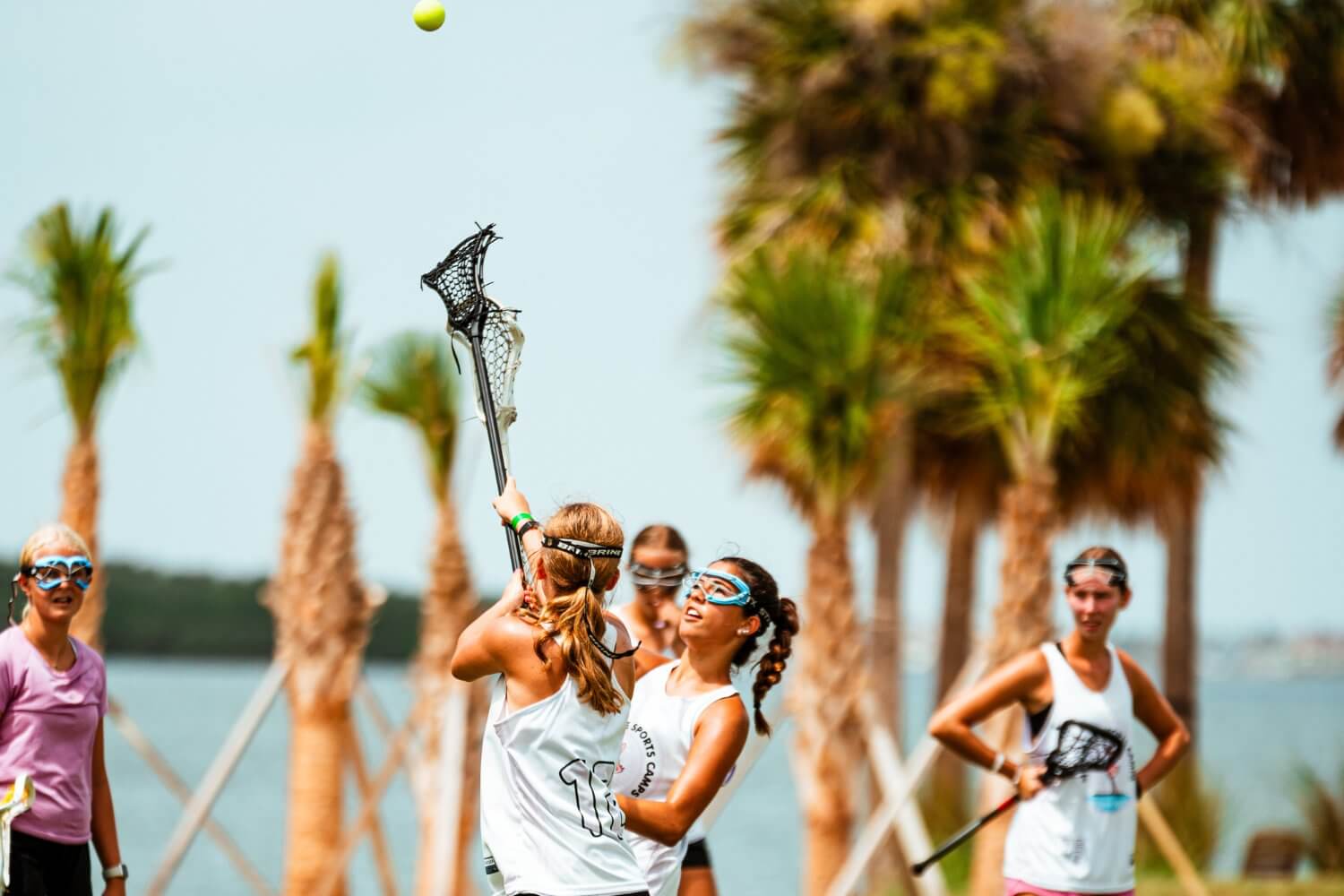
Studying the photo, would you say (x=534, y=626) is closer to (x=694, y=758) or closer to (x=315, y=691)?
(x=694, y=758)

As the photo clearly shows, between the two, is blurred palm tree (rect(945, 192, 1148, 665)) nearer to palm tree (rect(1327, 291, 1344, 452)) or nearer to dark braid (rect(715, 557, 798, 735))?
dark braid (rect(715, 557, 798, 735))

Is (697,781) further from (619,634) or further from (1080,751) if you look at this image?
(1080,751)

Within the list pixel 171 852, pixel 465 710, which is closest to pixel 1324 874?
pixel 465 710

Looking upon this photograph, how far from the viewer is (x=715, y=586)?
5020mm

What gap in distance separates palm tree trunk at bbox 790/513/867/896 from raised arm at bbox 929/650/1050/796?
13.7ft

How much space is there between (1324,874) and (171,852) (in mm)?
9802

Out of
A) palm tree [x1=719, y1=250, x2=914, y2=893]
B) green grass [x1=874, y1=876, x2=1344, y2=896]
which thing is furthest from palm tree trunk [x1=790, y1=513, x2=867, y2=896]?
green grass [x1=874, y1=876, x2=1344, y2=896]

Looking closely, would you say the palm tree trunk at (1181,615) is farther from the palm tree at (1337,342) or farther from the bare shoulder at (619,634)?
the bare shoulder at (619,634)

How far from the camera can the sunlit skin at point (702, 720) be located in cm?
443

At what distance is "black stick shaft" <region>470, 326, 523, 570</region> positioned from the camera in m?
4.61

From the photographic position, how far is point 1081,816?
5973 millimetres

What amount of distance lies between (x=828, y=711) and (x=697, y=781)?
6077mm

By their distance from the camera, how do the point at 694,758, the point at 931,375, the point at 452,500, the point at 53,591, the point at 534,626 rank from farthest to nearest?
the point at 931,375, the point at 452,500, the point at 53,591, the point at 694,758, the point at 534,626

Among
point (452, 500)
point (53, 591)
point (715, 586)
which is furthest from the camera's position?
point (452, 500)
